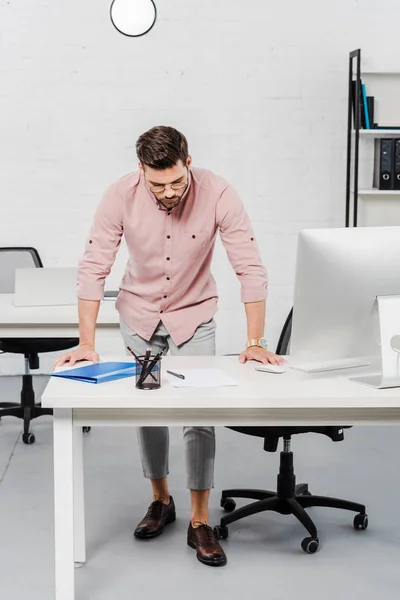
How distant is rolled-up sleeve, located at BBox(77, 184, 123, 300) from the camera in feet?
8.38

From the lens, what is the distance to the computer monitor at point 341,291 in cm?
204

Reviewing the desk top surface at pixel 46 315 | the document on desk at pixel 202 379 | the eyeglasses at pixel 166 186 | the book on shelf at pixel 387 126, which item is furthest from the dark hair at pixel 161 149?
the book on shelf at pixel 387 126

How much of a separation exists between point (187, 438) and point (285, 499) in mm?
479

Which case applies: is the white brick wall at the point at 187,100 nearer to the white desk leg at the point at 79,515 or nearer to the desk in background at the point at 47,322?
the desk in background at the point at 47,322

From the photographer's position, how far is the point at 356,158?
452cm

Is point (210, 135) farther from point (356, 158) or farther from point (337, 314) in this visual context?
point (337, 314)

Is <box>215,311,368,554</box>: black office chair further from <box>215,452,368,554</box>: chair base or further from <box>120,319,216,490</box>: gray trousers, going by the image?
<box>120,319,216,490</box>: gray trousers

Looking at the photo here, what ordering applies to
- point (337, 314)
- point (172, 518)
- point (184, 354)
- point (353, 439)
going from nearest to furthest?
1. point (337, 314)
2. point (184, 354)
3. point (172, 518)
4. point (353, 439)

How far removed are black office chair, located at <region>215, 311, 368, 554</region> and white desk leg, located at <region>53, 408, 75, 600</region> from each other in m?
0.69

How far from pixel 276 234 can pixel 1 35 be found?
205 cm

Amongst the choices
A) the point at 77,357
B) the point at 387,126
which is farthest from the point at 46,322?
the point at 387,126

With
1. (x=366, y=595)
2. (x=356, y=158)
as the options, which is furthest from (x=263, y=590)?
(x=356, y=158)

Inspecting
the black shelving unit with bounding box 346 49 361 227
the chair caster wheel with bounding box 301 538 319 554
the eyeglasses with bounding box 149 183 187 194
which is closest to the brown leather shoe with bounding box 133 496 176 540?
the chair caster wheel with bounding box 301 538 319 554

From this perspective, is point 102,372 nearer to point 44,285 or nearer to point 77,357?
point 77,357
